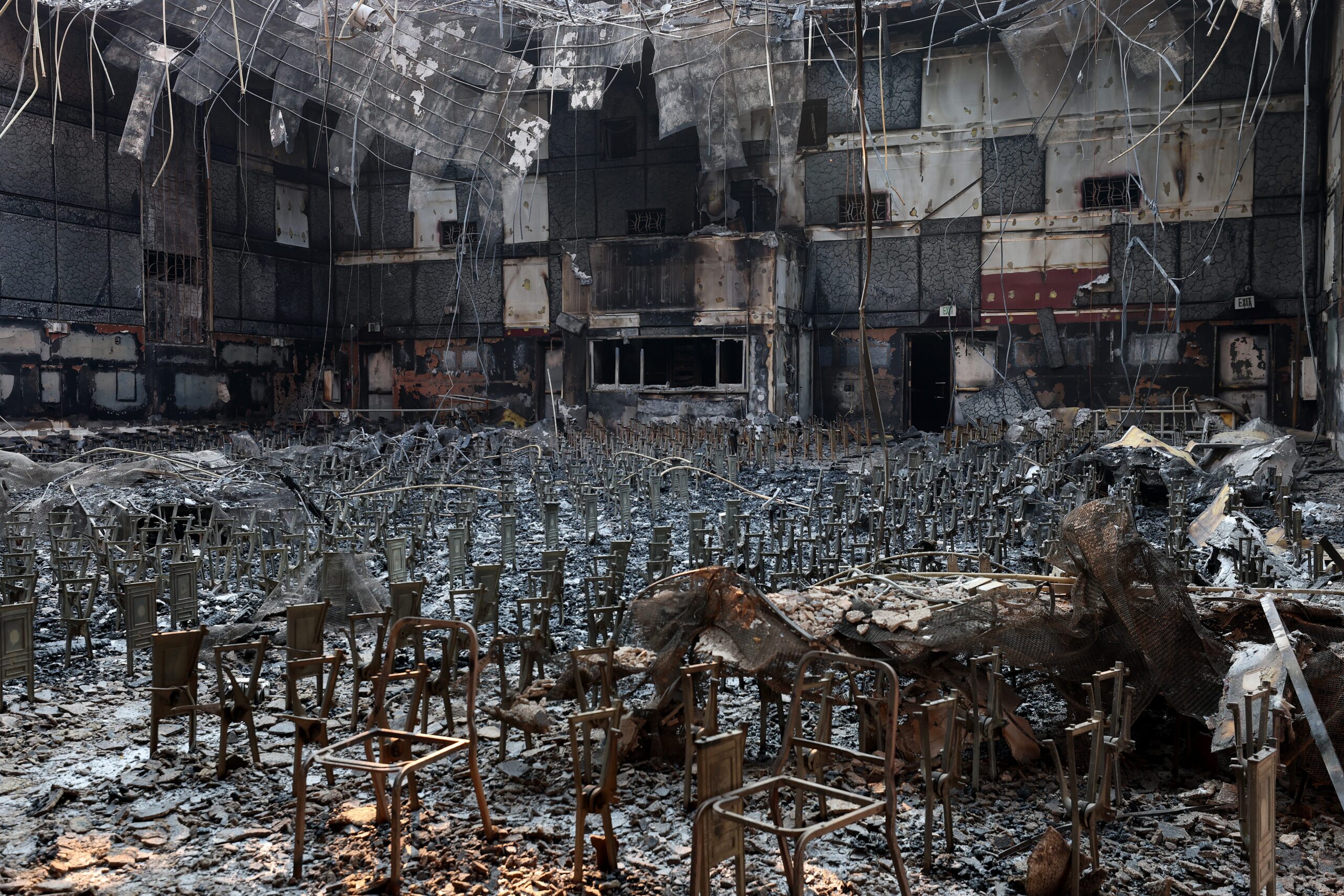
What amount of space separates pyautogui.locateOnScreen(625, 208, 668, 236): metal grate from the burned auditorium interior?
166 mm

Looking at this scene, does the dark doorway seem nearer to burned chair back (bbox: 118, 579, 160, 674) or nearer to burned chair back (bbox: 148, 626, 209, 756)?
burned chair back (bbox: 118, 579, 160, 674)

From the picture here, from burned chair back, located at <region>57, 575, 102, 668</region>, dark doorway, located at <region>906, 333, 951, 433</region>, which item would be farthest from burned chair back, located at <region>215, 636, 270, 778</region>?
dark doorway, located at <region>906, 333, 951, 433</region>

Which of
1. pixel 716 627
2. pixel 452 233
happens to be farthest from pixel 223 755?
pixel 452 233

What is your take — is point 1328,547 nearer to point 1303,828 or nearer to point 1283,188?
point 1303,828

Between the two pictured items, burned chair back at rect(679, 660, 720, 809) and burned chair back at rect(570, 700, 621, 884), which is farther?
burned chair back at rect(679, 660, 720, 809)

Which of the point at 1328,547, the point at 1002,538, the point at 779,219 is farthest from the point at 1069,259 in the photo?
the point at 1328,547

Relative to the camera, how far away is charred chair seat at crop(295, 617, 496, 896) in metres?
3.79

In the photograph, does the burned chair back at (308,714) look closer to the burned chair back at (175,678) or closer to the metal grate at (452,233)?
the burned chair back at (175,678)

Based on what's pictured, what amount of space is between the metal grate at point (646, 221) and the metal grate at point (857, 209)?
4320 millimetres

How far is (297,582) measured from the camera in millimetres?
7820

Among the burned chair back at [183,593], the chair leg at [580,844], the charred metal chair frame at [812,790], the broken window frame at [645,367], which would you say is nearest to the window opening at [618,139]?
the broken window frame at [645,367]

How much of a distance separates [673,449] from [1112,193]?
11211 millimetres

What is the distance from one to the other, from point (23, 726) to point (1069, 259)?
69.5 ft

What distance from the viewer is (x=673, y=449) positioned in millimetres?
18391
